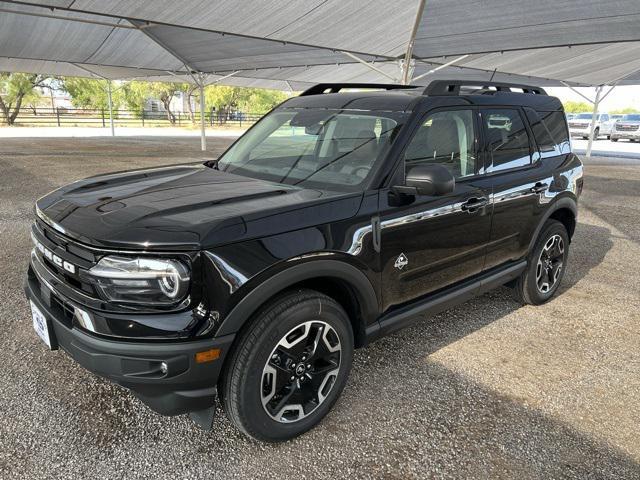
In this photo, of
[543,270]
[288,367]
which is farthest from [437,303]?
[543,270]

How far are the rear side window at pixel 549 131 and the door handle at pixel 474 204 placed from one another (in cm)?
104

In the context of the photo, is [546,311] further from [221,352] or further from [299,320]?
[221,352]

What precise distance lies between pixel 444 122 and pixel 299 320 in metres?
1.67

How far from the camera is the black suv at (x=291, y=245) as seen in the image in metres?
1.94

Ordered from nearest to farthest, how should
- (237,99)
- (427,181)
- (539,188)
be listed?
(427,181) < (539,188) < (237,99)

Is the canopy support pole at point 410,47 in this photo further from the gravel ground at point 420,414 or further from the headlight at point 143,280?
the headlight at point 143,280

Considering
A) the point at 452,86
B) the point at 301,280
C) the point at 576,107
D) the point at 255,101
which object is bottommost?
the point at 301,280

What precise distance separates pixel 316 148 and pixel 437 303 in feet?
4.18

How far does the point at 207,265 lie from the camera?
1923 mm

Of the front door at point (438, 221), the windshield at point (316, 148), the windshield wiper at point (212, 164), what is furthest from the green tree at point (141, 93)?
the front door at point (438, 221)

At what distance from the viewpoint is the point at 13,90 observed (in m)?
32.4

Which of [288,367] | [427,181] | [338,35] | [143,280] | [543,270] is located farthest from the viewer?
[338,35]

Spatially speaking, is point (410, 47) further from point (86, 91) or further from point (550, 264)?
point (86, 91)

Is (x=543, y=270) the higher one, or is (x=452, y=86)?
(x=452, y=86)
